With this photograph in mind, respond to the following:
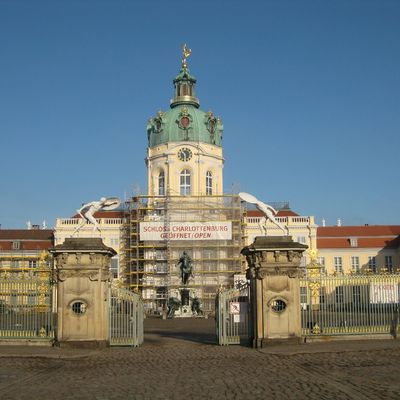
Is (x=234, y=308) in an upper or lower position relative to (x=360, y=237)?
lower

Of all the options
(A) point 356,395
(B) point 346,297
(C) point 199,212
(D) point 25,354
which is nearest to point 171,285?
(C) point 199,212

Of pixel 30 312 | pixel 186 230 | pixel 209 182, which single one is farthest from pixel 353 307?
pixel 209 182

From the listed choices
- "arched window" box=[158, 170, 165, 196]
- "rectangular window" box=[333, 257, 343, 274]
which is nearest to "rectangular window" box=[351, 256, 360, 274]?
"rectangular window" box=[333, 257, 343, 274]

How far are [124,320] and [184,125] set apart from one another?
156ft

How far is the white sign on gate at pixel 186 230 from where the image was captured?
5888 cm

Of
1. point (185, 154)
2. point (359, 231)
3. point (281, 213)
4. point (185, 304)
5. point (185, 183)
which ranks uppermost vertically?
point (185, 154)

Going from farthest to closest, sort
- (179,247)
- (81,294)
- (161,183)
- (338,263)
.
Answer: (338,263)
(161,183)
(179,247)
(81,294)

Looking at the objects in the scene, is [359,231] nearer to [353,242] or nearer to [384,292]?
[353,242]

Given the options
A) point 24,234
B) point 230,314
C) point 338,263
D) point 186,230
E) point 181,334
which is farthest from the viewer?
point 24,234

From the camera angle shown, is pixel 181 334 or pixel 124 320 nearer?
pixel 124 320

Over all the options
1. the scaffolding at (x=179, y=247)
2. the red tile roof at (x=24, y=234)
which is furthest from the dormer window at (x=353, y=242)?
the red tile roof at (x=24, y=234)

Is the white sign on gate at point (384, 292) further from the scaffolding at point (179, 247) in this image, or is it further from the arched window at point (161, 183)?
the arched window at point (161, 183)

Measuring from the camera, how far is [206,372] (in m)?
14.1

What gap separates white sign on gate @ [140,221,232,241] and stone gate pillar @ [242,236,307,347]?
3909 cm
